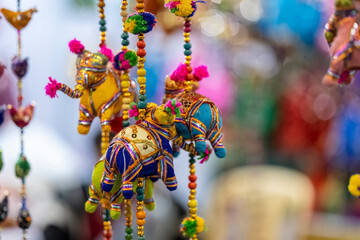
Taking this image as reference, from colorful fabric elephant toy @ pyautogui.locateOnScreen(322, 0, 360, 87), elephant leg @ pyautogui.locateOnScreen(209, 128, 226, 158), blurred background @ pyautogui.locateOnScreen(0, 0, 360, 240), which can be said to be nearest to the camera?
colorful fabric elephant toy @ pyautogui.locateOnScreen(322, 0, 360, 87)

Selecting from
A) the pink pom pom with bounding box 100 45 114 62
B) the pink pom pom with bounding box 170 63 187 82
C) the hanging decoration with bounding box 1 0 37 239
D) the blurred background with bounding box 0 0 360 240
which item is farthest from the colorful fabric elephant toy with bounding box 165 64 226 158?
the blurred background with bounding box 0 0 360 240

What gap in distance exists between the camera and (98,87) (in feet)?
2.59

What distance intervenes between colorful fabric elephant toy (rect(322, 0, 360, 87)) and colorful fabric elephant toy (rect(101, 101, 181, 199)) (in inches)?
8.2

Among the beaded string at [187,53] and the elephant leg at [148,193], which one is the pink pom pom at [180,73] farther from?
the elephant leg at [148,193]

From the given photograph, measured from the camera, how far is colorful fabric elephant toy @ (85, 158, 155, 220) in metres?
0.74

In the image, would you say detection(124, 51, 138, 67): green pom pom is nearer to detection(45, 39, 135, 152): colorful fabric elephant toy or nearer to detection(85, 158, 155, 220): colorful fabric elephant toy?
detection(45, 39, 135, 152): colorful fabric elephant toy

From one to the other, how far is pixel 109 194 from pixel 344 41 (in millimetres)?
385

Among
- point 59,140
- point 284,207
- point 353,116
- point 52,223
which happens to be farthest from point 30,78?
point 353,116

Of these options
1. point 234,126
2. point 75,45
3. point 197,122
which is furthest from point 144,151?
point 234,126

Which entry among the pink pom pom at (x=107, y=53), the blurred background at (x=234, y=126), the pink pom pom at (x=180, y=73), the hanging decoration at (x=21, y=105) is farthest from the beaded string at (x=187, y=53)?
the blurred background at (x=234, y=126)

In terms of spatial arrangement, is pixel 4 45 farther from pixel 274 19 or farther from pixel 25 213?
pixel 25 213

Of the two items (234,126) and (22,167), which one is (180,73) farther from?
(234,126)

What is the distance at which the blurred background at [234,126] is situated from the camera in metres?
1.70

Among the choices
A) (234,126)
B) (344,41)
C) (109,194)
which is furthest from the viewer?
(234,126)
